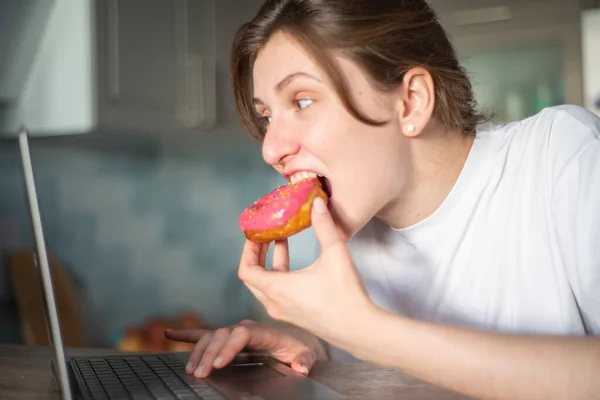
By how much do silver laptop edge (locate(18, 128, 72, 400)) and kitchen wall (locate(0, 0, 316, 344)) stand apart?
1.65 metres

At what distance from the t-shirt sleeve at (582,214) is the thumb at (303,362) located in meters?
0.45

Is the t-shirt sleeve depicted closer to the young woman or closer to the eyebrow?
the young woman

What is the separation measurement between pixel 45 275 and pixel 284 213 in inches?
17.0

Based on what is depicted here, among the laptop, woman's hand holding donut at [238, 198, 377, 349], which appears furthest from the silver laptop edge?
woman's hand holding donut at [238, 198, 377, 349]

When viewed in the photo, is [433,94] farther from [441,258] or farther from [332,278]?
[332,278]

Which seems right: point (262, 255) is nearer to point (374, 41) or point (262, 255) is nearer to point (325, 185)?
point (325, 185)

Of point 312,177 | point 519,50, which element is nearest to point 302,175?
point 312,177

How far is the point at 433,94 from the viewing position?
1194 mm

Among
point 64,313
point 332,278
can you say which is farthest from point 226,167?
point 332,278

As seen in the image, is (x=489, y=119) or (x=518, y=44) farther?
(x=518, y=44)

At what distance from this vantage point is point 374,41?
113cm

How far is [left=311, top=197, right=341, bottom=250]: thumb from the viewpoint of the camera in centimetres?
92

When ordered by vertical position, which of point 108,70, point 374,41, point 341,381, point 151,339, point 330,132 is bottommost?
point 151,339

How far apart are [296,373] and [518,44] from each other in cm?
236
